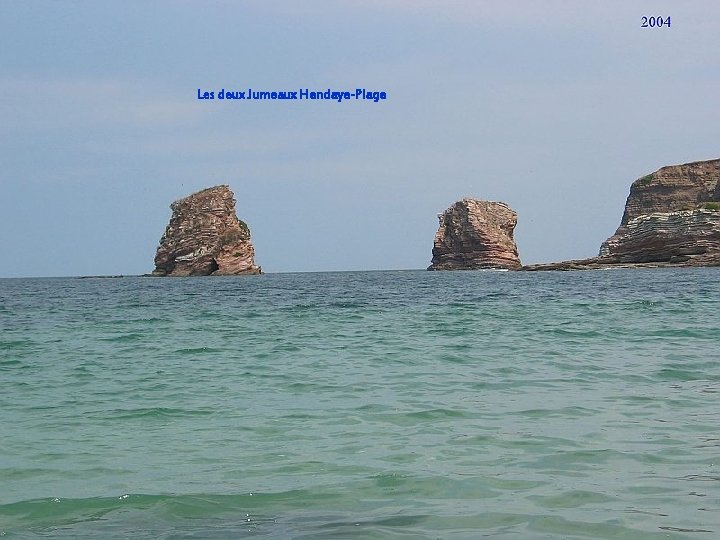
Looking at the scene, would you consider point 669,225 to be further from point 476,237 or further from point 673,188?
point 476,237

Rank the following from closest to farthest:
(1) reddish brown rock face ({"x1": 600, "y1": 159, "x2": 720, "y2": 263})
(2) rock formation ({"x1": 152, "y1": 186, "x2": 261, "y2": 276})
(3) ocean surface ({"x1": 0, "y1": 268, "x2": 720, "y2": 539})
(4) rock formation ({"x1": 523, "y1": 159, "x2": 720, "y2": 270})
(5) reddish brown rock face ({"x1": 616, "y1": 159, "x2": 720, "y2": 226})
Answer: (3) ocean surface ({"x1": 0, "y1": 268, "x2": 720, "y2": 539}) < (4) rock formation ({"x1": 523, "y1": 159, "x2": 720, "y2": 270}) < (1) reddish brown rock face ({"x1": 600, "y1": 159, "x2": 720, "y2": 263}) < (5) reddish brown rock face ({"x1": 616, "y1": 159, "x2": 720, "y2": 226}) < (2) rock formation ({"x1": 152, "y1": 186, "x2": 261, "y2": 276})

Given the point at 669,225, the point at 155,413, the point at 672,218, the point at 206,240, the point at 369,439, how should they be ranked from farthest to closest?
the point at 206,240 → the point at 672,218 → the point at 669,225 → the point at 155,413 → the point at 369,439

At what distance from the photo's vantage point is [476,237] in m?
117

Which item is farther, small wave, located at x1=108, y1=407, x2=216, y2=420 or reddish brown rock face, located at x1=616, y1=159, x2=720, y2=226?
reddish brown rock face, located at x1=616, y1=159, x2=720, y2=226

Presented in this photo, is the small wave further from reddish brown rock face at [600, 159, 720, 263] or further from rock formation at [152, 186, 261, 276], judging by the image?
rock formation at [152, 186, 261, 276]

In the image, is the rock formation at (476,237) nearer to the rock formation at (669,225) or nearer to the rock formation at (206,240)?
the rock formation at (669,225)

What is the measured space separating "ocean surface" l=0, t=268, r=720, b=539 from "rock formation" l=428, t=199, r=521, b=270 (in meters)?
101

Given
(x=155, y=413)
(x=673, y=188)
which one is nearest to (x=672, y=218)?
(x=673, y=188)

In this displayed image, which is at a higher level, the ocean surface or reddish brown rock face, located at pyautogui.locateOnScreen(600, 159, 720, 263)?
reddish brown rock face, located at pyautogui.locateOnScreen(600, 159, 720, 263)

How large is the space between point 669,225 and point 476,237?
37.7 m

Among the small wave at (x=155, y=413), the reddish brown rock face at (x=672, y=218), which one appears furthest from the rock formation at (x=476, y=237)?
the small wave at (x=155, y=413)

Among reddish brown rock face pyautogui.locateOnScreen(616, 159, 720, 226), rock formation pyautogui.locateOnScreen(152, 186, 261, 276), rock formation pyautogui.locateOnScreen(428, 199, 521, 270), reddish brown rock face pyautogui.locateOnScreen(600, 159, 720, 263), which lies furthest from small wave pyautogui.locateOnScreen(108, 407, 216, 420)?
rock formation pyautogui.locateOnScreen(428, 199, 521, 270)

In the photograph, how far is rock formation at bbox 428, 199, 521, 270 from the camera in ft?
382

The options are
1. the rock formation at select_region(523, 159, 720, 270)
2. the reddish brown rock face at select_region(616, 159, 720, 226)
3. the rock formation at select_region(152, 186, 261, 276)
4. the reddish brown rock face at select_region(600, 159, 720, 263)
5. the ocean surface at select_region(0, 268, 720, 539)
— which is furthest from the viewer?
the rock formation at select_region(152, 186, 261, 276)
